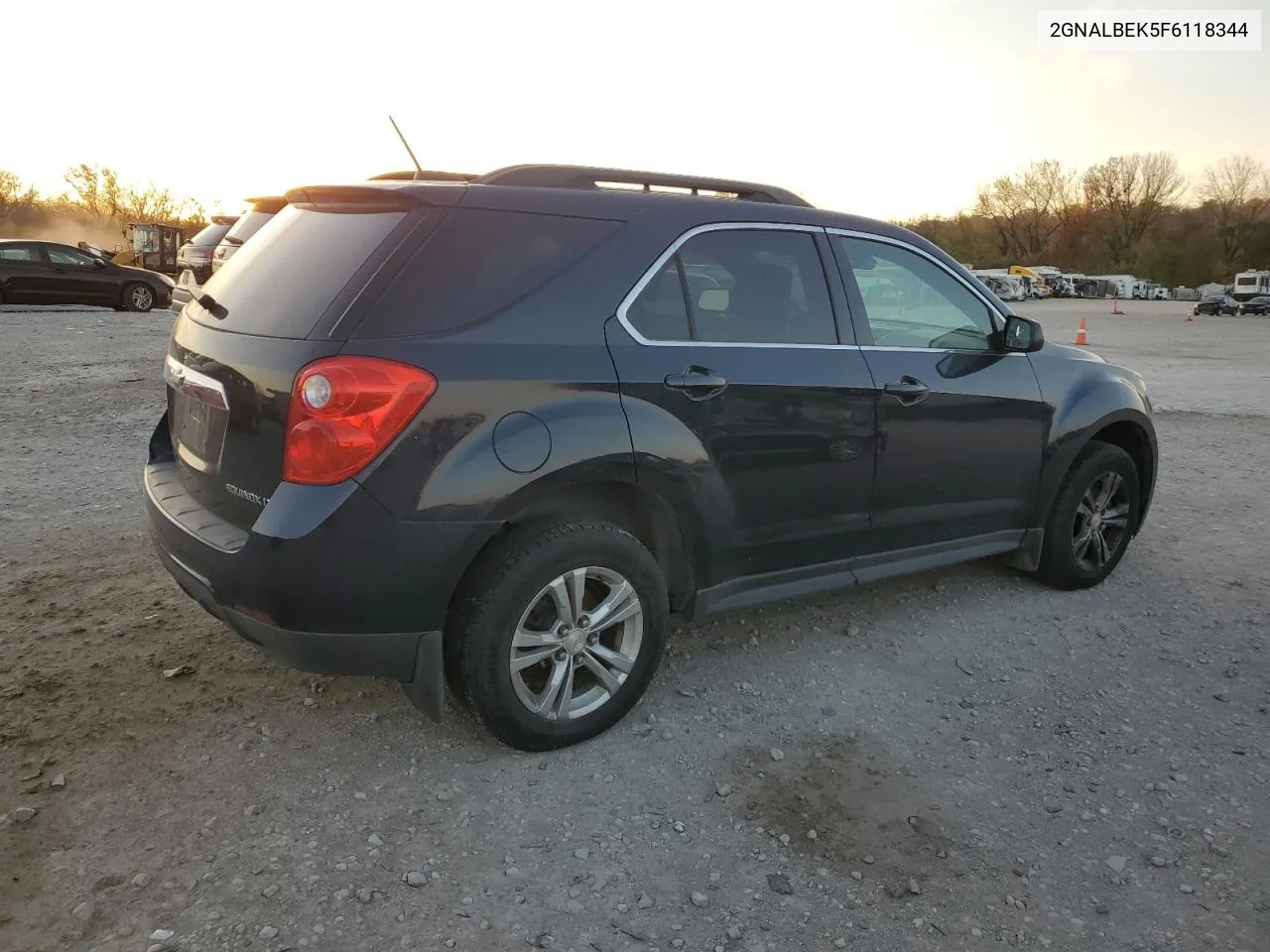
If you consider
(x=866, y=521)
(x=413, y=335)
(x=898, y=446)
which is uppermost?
(x=413, y=335)

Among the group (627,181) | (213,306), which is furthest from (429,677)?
(627,181)

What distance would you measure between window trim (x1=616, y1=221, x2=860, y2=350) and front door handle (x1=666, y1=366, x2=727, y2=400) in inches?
4.1

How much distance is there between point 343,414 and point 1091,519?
3800mm

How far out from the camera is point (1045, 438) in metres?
4.54

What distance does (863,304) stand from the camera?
3.90 metres

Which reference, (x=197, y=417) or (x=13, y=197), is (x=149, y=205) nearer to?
(x=13, y=197)

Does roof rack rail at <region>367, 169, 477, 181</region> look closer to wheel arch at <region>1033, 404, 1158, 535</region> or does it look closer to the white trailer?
wheel arch at <region>1033, 404, 1158, 535</region>

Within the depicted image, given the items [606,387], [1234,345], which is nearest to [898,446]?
[606,387]

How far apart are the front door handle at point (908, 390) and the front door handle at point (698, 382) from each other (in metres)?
0.86

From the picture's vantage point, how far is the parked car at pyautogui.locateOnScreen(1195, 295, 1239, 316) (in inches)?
1943

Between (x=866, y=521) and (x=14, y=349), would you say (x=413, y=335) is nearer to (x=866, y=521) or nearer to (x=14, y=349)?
(x=866, y=521)

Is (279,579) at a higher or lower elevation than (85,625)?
higher

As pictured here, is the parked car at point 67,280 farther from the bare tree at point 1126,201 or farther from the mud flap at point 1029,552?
the bare tree at point 1126,201

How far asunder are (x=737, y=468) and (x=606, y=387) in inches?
24.7
